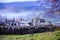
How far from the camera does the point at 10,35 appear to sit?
3.77 ft

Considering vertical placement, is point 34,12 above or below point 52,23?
above

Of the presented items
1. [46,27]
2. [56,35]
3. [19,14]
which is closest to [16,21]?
[19,14]

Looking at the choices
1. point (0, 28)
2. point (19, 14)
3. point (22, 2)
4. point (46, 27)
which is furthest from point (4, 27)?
point (46, 27)

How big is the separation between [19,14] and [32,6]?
0.15m

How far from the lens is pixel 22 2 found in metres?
1.16

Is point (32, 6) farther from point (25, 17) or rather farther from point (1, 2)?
point (1, 2)

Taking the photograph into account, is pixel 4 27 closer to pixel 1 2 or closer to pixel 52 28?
pixel 1 2

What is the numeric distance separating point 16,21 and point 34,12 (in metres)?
0.20

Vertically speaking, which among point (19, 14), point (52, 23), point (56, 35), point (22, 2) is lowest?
point (56, 35)

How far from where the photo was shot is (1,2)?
117 centimetres

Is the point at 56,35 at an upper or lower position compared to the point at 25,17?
lower

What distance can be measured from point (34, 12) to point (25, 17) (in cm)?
10

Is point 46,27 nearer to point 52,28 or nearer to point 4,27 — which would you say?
point 52,28

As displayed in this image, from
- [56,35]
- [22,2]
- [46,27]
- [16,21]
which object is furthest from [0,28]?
[56,35]
